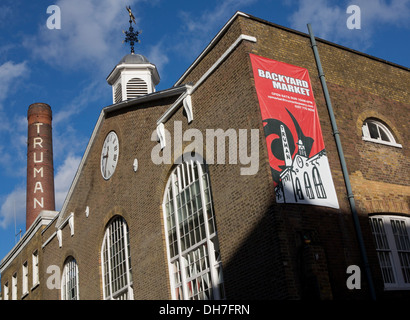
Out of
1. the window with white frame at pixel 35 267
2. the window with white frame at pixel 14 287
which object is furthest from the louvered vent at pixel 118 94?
the window with white frame at pixel 14 287

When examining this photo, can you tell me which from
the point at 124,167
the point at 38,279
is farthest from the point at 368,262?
the point at 38,279

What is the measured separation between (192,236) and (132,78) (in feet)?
37.2

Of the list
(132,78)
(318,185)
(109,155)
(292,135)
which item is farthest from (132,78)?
(318,185)

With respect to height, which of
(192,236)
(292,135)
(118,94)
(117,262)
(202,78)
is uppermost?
(118,94)

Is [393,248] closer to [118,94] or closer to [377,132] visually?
[377,132]

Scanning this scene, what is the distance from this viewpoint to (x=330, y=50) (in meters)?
15.6

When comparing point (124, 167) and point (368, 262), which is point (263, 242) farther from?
point (124, 167)

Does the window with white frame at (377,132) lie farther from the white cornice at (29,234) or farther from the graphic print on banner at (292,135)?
the white cornice at (29,234)

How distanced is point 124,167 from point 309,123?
329 inches

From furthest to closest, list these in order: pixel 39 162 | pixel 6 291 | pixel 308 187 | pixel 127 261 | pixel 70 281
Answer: pixel 39 162
pixel 6 291
pixel 70 281
pixel 127 261
pixel 308 187

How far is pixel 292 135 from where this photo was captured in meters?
12.9

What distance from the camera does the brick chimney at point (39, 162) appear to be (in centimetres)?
3878

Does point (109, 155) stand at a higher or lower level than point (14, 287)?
higher

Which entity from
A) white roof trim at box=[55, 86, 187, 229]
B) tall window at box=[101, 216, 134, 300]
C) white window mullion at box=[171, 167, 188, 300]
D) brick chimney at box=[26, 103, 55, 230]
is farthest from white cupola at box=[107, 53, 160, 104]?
brick chimney at box=[26, 103, 55, 230]
